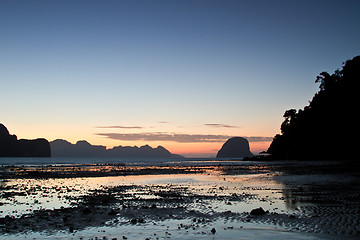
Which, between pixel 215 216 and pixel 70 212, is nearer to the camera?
pixel 215 216

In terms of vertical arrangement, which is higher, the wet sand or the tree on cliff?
the tree on cliff

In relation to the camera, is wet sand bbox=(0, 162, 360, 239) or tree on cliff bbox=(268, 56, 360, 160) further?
tree on cliff bbox=(268, 56, 360, 160)

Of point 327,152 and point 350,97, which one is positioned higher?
point 350,97

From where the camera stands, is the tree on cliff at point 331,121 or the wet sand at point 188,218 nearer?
the wet sand at point 188,218

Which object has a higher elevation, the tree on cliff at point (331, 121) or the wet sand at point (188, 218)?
the tree on cliff at point (331, 121)

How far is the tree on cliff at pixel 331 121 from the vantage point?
301 feet

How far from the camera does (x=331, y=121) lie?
3969 inches

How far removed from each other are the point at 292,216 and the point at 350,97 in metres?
94.0

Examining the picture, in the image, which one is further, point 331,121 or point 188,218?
point 331,121

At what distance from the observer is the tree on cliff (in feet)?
301

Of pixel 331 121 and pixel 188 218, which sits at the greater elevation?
pixel 331 121

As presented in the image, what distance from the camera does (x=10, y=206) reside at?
56.0 feet

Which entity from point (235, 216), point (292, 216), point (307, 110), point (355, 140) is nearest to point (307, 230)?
point (292, 216)

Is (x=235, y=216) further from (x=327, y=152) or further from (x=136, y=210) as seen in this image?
(x=327, y=152)
